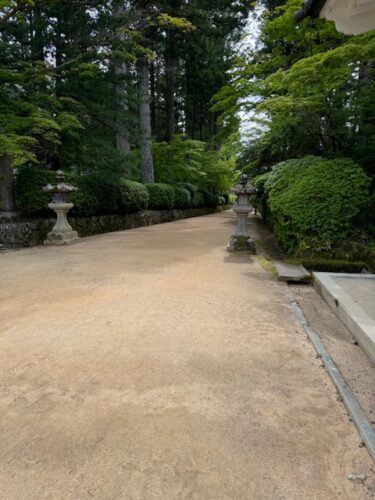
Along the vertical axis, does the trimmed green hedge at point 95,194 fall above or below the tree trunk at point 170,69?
below

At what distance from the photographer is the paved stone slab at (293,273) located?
4.66m

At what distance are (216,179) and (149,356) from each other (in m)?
18.7

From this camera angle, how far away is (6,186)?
24.9ft

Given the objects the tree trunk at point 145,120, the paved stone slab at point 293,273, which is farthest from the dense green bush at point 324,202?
the tree trunk at point 145,120

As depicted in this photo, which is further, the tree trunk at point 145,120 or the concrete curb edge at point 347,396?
the tree trunk at point 145,120

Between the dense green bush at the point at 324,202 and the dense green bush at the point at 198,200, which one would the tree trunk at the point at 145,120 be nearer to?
the dense green bush at the point at 198,200

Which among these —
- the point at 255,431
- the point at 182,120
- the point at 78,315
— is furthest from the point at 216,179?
the point at 255,431

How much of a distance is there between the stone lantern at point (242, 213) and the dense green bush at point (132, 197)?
5143 millimetres

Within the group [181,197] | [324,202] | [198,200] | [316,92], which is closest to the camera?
[324,202]

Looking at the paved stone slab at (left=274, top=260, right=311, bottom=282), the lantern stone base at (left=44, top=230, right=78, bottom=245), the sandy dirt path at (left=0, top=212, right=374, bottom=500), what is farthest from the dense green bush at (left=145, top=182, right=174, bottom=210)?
the sandy dirt path at (left=0, top=212, right=374, bottom=500)

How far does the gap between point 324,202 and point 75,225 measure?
6842 millimetres

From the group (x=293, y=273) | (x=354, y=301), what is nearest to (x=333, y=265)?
(x=293, y=273)

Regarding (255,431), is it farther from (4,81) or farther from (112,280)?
(4,81)

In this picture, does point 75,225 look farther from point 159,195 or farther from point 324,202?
point 324,202
